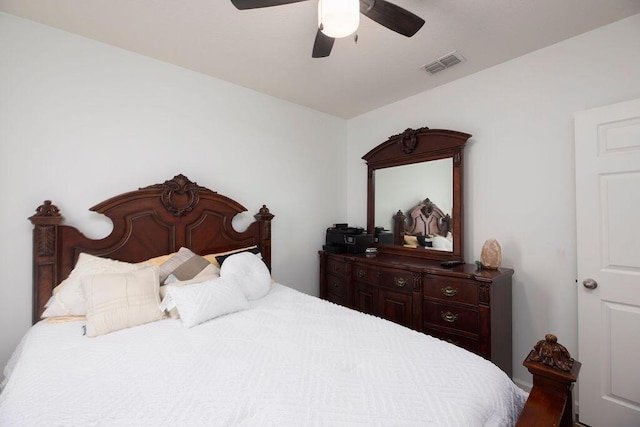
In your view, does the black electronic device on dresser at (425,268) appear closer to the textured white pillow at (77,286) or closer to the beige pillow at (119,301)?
the beige pillow at (119,301)

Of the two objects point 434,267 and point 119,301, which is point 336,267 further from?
point 119,301

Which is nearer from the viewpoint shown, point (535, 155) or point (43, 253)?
point (43, 253)

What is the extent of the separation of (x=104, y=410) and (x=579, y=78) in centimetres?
312

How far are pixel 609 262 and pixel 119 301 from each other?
9.58ft

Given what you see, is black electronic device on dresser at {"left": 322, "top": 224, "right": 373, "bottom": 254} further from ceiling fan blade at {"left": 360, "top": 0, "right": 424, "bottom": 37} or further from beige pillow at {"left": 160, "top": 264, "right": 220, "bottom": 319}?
ceiling fan blade at {"left": 360, "top": 0, "right": 424, "bottom": 37}

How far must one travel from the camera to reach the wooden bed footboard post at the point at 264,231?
2736mm

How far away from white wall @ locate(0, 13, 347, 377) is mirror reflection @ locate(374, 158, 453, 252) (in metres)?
0.93

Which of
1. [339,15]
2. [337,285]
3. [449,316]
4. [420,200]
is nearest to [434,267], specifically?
[449,316]

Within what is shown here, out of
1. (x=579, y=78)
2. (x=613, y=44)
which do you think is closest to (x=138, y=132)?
(x=579, y=78)

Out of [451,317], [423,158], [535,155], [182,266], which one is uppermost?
[423,158]

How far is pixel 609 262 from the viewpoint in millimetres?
1762

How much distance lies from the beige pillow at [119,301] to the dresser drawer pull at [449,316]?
194 cm

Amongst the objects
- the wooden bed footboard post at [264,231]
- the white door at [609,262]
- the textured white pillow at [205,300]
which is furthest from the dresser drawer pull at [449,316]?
the wooden bed footboard post at [264,231]

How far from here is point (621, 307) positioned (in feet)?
5.63
